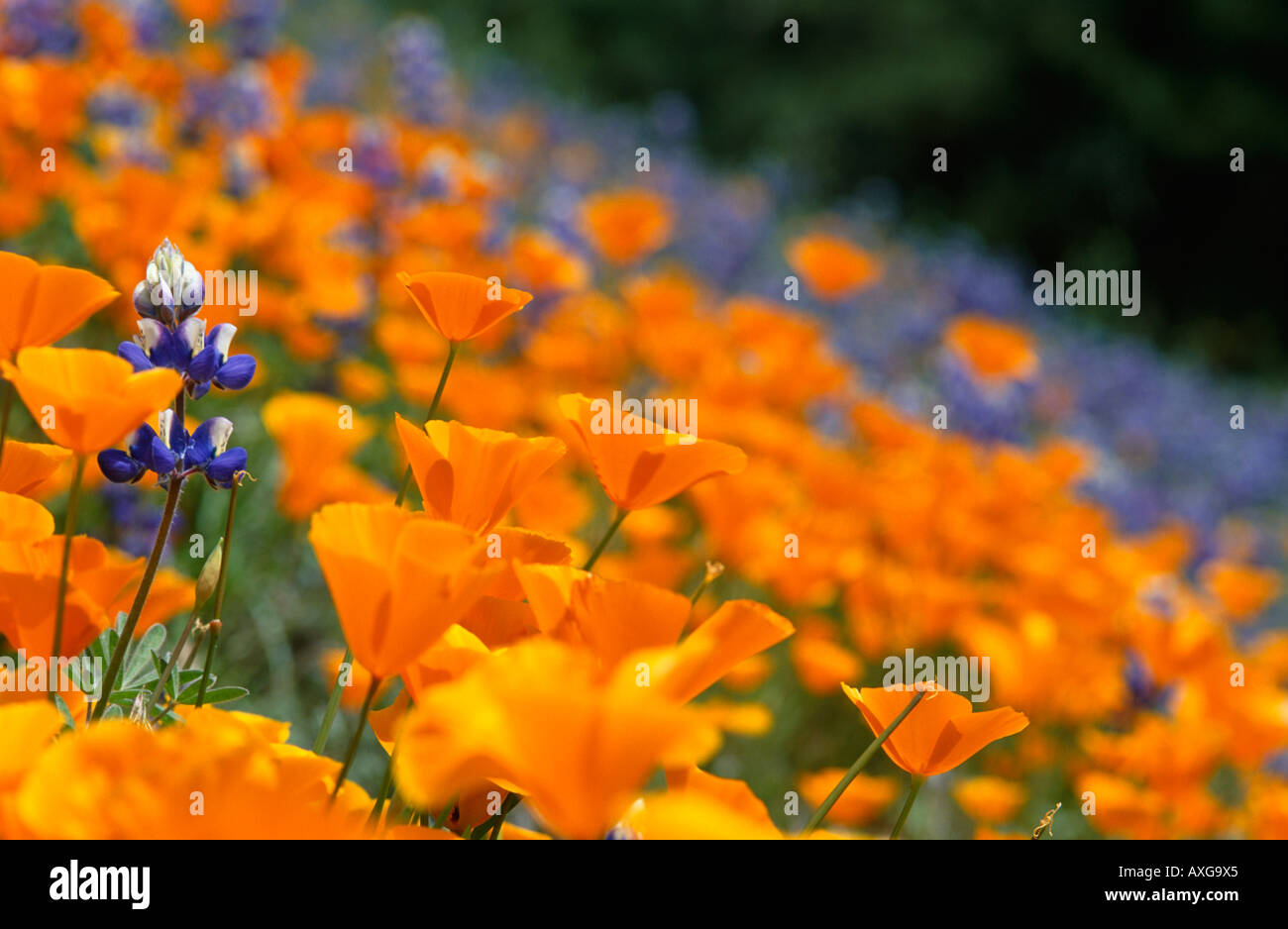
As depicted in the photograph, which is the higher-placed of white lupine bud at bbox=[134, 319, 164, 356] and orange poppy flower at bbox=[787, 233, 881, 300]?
orange poppy flower at bbox=[787, 233, 881, 300]

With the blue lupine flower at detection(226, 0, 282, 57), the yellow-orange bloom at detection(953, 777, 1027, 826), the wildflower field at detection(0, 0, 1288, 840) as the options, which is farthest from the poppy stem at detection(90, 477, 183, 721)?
the blue lupine flower at detection(226, 0, 282, 57)

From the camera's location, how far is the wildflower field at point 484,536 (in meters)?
0.46

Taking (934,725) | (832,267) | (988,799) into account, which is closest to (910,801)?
(934,725)

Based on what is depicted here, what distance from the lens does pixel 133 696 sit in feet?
2.13

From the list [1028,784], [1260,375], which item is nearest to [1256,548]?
[1028,784]

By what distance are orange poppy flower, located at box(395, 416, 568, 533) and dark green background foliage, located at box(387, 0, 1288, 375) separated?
10.8 m

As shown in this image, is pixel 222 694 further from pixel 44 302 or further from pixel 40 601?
pixel 44 302

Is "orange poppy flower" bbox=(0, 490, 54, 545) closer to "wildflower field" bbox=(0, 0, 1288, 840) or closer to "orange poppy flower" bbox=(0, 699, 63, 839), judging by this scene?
"wildflower field" bbox=(0, 0, 1288, 840)

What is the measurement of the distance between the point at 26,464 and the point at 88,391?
0.16 m

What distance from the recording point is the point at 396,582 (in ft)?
1.54

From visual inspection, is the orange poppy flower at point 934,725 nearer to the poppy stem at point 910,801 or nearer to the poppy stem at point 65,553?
the poppy stem at point 910,801

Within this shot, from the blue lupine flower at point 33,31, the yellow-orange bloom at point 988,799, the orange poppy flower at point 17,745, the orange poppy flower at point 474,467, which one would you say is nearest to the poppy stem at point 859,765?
the orange poppy flower at point 474,467

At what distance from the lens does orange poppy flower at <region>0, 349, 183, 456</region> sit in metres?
0.49
